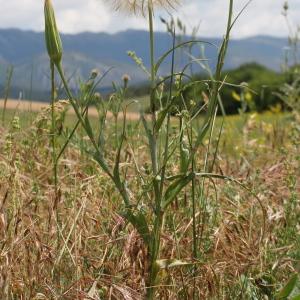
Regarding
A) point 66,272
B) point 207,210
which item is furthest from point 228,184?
point 66,272

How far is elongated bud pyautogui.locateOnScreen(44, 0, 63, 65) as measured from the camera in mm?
1665

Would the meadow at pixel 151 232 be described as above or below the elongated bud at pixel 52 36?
below

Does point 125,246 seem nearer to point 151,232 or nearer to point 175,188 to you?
point 151,232

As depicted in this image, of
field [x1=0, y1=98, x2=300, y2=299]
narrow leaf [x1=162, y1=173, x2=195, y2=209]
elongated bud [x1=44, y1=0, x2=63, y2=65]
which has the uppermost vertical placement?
elongated bud [x1=44, y1=0, x2=63, y2=65]

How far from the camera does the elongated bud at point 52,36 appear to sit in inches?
65.6

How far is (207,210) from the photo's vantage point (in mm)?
2170

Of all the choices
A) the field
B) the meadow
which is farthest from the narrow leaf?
the field

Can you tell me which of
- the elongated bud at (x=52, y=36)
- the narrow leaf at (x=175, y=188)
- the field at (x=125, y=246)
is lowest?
the field at (x=125, y=246)

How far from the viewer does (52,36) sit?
5.54 ft

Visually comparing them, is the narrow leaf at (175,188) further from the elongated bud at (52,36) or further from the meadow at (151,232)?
the elongated bud at (52,36)

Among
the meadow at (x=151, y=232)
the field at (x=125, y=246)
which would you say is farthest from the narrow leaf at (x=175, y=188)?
the field at (x=125, y=246)

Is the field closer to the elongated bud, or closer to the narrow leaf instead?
the narrow leaf

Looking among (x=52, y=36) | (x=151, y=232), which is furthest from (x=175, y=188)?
(x=52, y=36)

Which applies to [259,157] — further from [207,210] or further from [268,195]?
[207,210]
